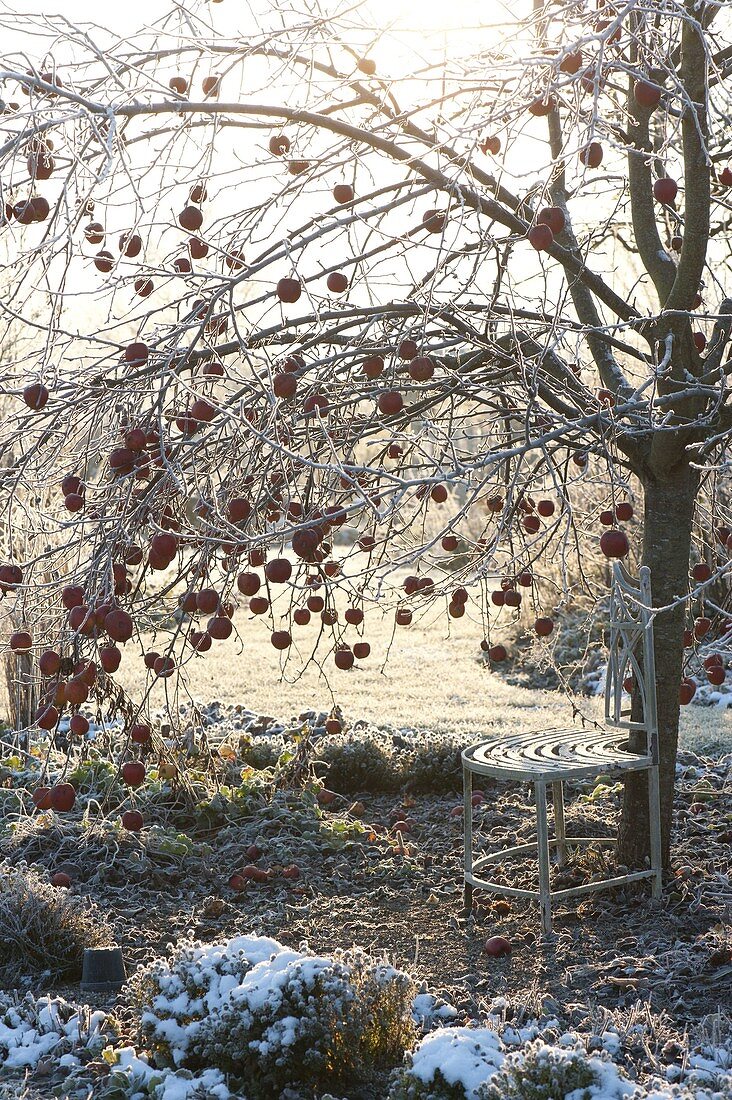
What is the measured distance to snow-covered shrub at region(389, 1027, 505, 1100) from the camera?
2.23 metres

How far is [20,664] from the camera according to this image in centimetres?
672

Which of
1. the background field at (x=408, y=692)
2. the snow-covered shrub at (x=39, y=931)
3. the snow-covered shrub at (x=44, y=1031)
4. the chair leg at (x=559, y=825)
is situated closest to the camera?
the snow-covered shrub at (x=44, y=1031)

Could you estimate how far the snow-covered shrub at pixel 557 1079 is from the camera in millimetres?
2121

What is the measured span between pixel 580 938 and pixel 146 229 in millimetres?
2507

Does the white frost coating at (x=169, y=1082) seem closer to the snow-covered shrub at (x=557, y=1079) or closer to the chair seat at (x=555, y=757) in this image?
the snow-covered shrub at (x=557, y=1079)

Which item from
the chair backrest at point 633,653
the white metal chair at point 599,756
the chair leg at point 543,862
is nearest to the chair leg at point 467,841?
the white metal chair at point 599,756

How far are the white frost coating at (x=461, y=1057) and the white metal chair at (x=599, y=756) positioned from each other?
3.87 ft

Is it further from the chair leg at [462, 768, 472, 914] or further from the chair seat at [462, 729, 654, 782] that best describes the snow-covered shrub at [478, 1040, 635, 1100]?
the chair leg at [462, 768, 472, 914]

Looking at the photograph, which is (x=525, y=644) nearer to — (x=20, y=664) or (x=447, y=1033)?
(x=20, y=664)

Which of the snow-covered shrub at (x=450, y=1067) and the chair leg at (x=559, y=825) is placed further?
the chair leg at (x=559, y=825)

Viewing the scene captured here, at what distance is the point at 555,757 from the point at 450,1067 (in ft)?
Answer: 5.38

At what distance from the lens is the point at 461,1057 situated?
7.47ft

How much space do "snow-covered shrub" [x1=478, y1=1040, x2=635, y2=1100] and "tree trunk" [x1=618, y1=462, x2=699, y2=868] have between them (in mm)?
1903

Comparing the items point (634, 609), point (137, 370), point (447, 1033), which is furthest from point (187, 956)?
point (634, 609)
